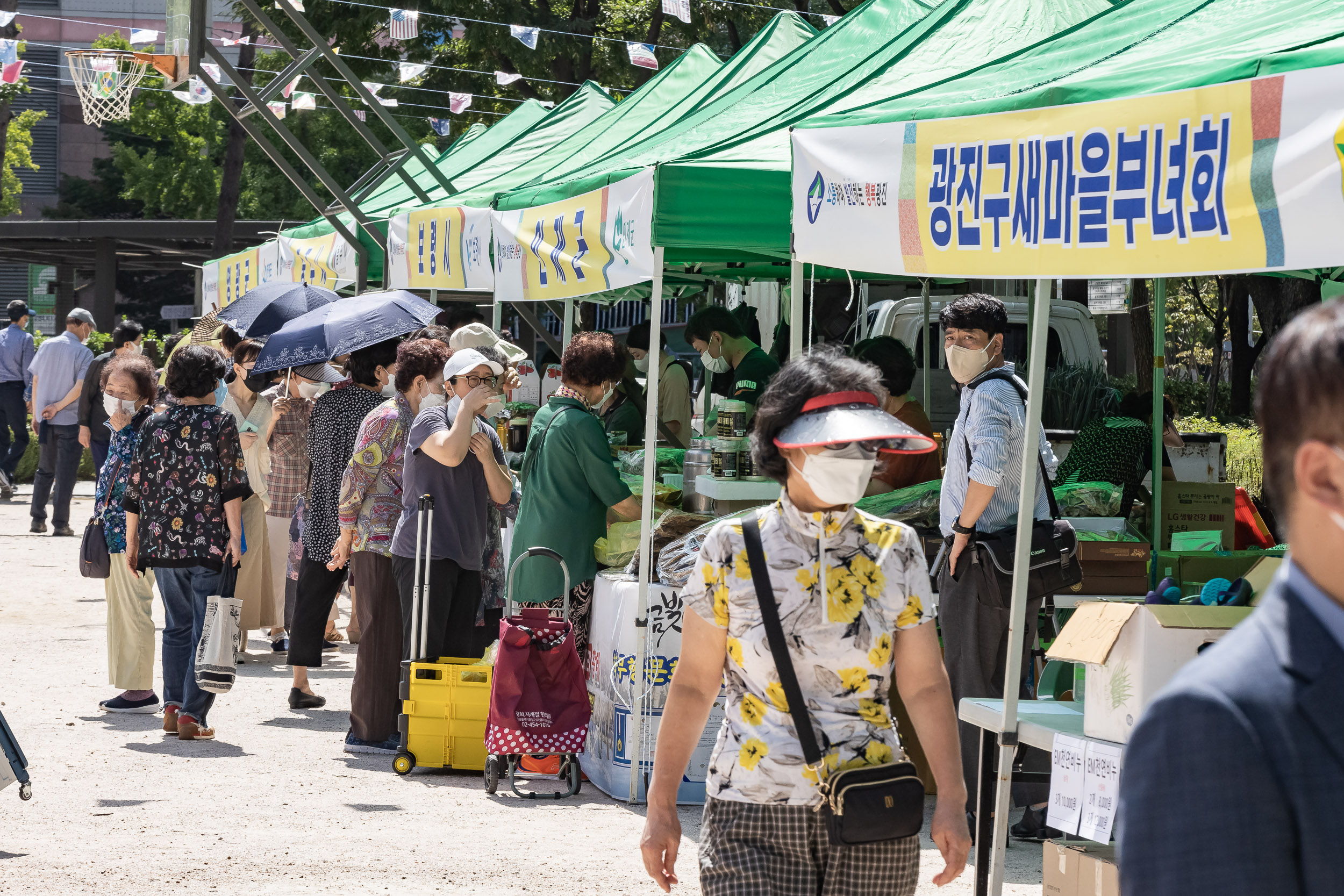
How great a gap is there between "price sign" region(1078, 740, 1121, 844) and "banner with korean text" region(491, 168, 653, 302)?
9.84 ft

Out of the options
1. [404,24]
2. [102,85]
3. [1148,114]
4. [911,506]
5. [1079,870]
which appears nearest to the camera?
[1148,114]

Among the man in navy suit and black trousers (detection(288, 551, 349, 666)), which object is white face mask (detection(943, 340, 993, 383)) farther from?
the man in navy suit

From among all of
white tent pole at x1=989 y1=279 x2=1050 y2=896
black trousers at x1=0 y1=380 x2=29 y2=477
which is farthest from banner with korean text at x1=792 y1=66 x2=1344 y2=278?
black trousers at x1=0 y1=380 x2=29 y2=477

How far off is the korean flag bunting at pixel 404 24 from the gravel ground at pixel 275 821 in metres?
10.1

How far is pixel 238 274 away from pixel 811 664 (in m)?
15.0

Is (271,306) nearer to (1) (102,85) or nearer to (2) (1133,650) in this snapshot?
(1) (102,85)

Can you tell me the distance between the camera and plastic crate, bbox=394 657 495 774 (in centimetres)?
703

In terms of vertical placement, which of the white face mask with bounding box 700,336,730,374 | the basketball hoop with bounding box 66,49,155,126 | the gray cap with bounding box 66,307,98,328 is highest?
the basketball hoop with bounding box 66,49,155,126

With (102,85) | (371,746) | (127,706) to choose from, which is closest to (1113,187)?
(371,746)

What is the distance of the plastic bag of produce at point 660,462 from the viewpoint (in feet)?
26.5

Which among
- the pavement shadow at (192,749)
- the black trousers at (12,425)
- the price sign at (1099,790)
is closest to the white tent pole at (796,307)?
the price sign at (1099,790)

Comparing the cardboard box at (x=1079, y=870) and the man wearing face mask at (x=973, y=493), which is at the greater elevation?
the man wearing face mask at (x=973, y=493)

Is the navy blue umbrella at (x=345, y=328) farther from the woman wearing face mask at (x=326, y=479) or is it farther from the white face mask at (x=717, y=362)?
the white face mask at (x=717, y=362)

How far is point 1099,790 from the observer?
3670mm
